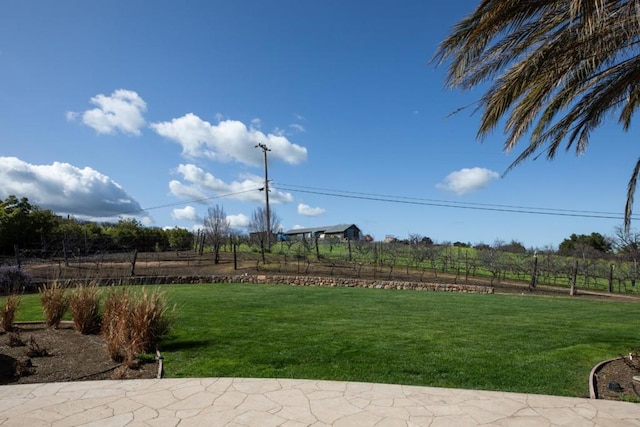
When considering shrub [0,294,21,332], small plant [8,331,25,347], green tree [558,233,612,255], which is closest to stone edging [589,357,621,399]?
small plant [8,331,25,347]

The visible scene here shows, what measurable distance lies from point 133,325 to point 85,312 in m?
1.77

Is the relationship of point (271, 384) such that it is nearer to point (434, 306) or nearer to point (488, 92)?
point (488, 92)

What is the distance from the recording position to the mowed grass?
14.3ft

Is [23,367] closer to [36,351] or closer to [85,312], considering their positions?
[36,351]

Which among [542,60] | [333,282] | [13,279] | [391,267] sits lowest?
[333,282]

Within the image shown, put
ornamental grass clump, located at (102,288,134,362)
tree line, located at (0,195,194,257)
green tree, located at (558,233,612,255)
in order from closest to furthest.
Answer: ornamental grass clump, located at (102,288,134,362) < tree line, located at (0,195,194,257) < green tree, located at (558,233,612,255)

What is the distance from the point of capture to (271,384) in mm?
3938

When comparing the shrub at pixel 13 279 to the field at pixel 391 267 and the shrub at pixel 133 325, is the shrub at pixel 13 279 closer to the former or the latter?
the field at pixel 391 267

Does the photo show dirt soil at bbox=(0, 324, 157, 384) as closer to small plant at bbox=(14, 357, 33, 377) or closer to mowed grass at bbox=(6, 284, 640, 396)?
small plant at bbox=(14, 357, 33, 377)

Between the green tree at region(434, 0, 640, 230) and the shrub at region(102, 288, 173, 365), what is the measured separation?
16.5 ft

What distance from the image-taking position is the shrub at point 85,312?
649 cm

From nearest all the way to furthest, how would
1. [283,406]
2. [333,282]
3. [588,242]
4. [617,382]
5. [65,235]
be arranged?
[283,406]
[617,382]
[333,282]
[65,235]
[588,242]

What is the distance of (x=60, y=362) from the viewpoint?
16.3 ft

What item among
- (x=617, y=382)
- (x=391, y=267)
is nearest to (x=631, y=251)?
(x=391, y=267)
